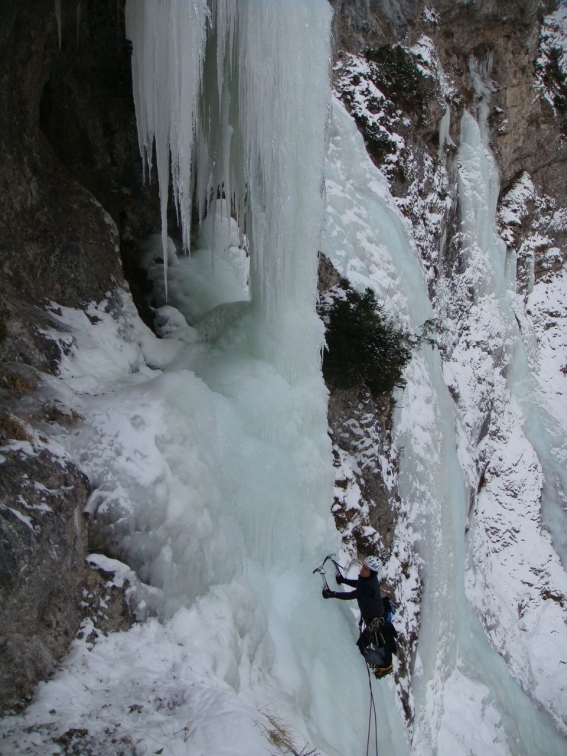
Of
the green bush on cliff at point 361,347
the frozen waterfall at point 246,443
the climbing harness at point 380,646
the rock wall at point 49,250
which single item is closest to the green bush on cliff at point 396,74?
the frozen waterfall at point 246,443

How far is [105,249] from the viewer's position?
6.45m

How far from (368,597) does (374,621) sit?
0.74ft

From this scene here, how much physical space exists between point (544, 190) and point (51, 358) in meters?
15.3

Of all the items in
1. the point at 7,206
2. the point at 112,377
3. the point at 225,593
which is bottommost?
the point at 225,593

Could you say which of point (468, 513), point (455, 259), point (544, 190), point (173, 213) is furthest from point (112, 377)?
point (544, 190)

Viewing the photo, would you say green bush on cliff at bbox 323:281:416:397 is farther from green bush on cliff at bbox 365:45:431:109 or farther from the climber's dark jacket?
green bush on cliff at bbox 365:45:431:109

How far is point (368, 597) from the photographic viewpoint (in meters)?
5.89

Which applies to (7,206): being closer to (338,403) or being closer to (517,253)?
(338,403)

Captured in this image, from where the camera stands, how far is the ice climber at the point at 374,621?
5.78 meters

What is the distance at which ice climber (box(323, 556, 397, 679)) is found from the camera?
19.0ft

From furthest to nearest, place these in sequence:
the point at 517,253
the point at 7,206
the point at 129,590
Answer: the point at 517,253, the point at 7,206, the point at 129,590

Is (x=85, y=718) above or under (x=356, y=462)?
above

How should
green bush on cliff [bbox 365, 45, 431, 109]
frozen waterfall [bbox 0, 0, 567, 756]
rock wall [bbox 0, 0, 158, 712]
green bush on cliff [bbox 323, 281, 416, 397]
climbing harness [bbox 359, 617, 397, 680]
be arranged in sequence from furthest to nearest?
green bush on cliff [bbox 365, 45, 431, 109], green bush on cliff [bbox 323, 281, 416, 397], climbing harness [bbox 359, 617, 397, 680], frozen waterfall [bbox 0, 0, 567, 756], rock wall [bbox 0, 0, 158, 712]

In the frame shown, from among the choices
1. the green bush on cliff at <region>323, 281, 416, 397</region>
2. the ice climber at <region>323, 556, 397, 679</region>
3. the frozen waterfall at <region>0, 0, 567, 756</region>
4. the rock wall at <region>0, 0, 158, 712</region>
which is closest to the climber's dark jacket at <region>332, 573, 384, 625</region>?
the ice climber at <region>323, 556, 397, 679</region>
